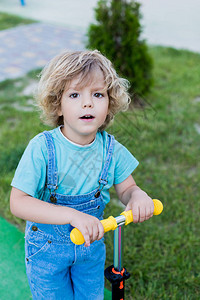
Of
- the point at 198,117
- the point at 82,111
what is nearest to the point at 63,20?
the point at 198,117

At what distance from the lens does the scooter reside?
139cm

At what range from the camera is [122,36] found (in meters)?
4.55

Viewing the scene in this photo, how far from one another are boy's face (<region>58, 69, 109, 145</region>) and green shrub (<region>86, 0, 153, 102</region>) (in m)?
2.89

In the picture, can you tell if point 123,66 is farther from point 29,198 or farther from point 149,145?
point 29,198

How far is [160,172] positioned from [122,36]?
1.91 metres

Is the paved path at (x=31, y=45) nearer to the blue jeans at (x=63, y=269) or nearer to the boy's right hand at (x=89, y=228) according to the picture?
the blue jeans at (x=63, y=269)

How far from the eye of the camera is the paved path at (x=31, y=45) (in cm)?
604

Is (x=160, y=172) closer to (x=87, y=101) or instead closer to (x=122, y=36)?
(x=122, y=36)

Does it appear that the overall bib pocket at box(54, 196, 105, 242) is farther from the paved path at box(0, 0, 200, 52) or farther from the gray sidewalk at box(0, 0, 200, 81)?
the paved path at box(0, 0, 200, 52)

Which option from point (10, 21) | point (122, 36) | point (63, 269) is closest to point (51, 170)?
point (63, 269)

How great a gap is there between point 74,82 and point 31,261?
0.82 m

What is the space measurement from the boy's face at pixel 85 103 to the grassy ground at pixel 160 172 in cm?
91

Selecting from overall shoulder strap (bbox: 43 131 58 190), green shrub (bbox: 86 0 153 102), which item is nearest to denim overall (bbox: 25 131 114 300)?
overall shoulder strap (bbox: 43 131 58 190)

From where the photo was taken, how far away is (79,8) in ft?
35.9
